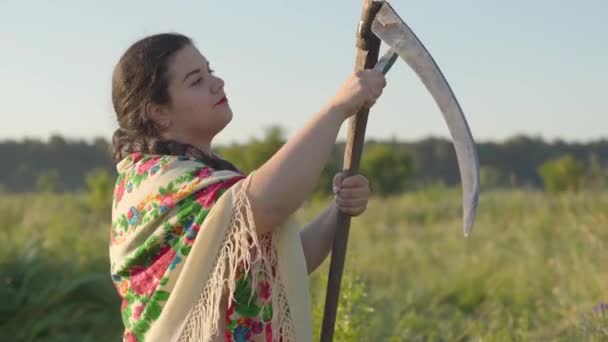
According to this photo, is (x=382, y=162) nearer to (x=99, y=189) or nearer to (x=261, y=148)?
(x=261, y=148)

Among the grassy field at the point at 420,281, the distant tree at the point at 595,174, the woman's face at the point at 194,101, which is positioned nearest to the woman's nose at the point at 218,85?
the woman's face at the point at 194,101

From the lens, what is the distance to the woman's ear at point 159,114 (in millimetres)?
2078

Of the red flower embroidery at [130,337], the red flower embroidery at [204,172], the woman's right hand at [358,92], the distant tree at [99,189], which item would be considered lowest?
the distant tree at [99,189]

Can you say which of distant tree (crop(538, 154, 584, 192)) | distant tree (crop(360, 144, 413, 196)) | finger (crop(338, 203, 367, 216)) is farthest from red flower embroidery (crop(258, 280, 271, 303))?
distant tree (crop(538, 154, 584, 192))

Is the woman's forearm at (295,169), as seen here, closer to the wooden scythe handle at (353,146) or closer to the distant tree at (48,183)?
the wooden scythe handle at (353,146)

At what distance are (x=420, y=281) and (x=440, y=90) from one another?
18.9ft

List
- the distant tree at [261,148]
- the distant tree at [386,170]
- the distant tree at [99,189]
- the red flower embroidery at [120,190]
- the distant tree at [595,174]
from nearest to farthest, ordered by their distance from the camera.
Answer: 1. the red flower embroidery at [120,190]
2. the distant tree at [595,174]
3. the distant tree at [99,189]
4. the distant tree at [261,148]
5. the distant tree at [386,170]

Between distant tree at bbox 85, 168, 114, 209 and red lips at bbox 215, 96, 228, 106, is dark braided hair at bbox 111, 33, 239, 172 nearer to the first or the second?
red lips at bbox 215, 96, 228, 106

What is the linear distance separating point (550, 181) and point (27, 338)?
2456cm

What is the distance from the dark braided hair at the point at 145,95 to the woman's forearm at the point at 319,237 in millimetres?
285

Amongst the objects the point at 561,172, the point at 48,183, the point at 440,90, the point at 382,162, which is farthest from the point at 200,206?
the point at 561,172

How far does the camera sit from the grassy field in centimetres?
454

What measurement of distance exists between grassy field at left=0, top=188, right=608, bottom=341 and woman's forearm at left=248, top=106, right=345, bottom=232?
1.41 m

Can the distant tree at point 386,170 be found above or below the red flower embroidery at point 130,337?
below
